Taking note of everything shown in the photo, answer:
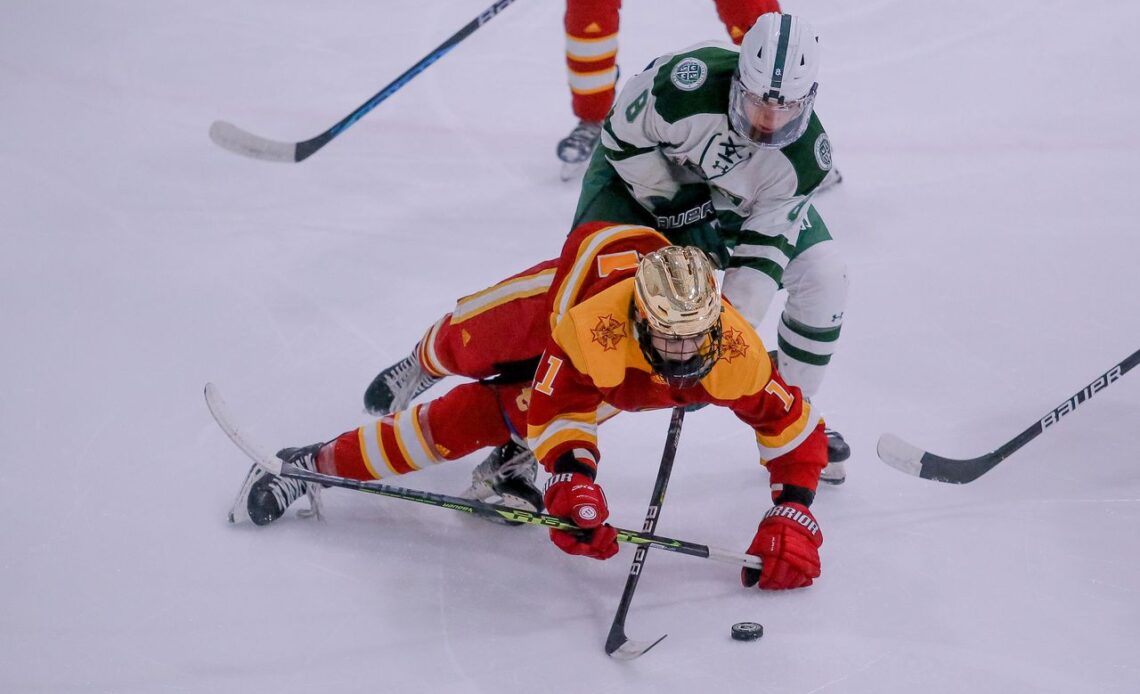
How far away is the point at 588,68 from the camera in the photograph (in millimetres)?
4137

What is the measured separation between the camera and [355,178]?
431 cm

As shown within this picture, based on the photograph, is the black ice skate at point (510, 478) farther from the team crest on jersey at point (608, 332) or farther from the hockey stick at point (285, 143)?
the hockey stick at point (285, 143)

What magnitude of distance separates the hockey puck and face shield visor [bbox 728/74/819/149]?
3.38 feet

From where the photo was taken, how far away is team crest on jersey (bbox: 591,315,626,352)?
2.43 m

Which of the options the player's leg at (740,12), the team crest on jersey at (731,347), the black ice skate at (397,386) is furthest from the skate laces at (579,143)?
the team crest on jersey at (731,347)

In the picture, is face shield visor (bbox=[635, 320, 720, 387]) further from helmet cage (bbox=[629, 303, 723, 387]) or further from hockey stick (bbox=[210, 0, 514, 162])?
hockey stick (bbox=[210, 0, 514, 162])

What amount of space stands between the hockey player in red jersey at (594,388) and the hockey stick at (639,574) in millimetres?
96

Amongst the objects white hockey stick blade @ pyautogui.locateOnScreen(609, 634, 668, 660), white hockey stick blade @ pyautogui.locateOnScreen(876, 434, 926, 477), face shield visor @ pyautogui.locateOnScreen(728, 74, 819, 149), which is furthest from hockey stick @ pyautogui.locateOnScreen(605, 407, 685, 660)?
face shield visor @ pyautogui.locateOnScreen(728, 74, 819, 149)

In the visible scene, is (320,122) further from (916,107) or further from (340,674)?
(340,674)

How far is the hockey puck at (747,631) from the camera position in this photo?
2.54 metres

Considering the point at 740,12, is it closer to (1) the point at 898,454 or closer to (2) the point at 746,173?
(2) the point at 746,173

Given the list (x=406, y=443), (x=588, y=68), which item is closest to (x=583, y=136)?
(x=588, y=68)

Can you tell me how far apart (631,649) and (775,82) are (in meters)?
1.22

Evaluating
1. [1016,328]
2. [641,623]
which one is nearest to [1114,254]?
[1016,328]
